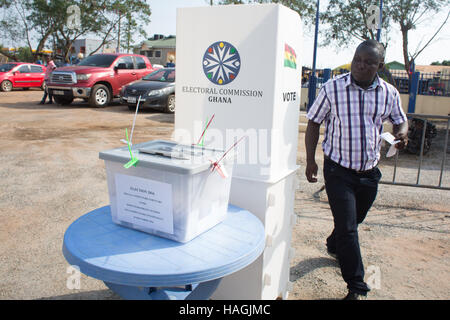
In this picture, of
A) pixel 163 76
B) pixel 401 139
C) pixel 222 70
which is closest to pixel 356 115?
pixel 401 139

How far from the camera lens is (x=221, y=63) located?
228 cm

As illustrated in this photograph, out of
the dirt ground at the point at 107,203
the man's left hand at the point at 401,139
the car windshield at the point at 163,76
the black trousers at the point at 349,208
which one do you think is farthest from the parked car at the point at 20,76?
the man's left hand at the point at 401,139

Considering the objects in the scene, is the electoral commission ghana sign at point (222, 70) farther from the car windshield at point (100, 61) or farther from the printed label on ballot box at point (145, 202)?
the car windshield at point (100, 61)

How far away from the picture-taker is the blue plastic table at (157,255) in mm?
1478

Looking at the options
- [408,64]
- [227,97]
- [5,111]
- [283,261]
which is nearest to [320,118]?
[227,97]

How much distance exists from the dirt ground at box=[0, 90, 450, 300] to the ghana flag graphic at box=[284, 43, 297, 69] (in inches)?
69.2

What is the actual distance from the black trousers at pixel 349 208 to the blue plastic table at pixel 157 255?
0.96m

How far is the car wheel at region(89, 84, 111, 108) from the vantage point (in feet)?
44.0

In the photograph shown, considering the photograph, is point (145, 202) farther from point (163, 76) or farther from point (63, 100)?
point (63, 100)

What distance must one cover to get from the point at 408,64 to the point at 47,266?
21305 mm

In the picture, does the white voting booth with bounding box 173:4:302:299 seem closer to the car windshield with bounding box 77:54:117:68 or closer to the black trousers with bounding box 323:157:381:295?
the black trousers with bounding box 323:157:381:295

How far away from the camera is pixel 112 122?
10875mm

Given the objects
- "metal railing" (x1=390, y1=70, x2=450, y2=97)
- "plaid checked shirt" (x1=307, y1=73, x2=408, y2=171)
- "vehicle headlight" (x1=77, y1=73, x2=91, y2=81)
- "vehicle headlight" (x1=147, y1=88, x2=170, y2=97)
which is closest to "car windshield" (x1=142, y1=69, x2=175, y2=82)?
"vehicle headlight" (x1=147, y1=88, x2=170, y2=97)

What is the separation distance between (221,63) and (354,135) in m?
1.09
